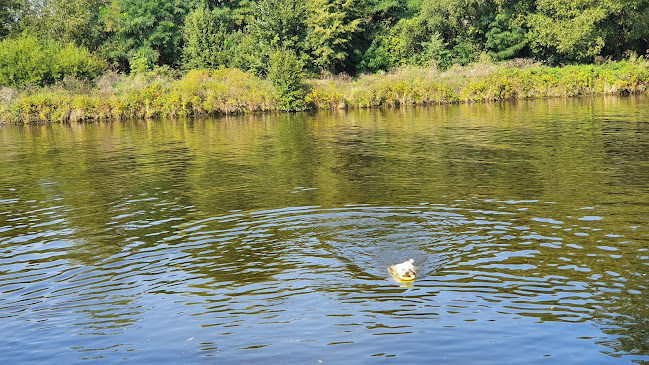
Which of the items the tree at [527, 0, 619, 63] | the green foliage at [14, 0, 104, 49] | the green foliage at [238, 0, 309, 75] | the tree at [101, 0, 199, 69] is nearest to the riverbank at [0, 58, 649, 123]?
the tree at [527, 0, 619, 63]

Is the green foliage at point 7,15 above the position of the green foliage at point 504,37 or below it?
above

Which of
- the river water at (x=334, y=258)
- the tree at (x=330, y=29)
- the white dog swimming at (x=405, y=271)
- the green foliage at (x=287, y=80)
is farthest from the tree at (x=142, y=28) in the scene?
the white dog swimming at (x=405, y=271)

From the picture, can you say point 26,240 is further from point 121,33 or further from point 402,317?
point 121,33

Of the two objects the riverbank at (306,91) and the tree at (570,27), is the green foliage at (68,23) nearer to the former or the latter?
the riverbank at (306,91)

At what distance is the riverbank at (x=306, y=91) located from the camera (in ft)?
165

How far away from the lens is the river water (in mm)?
7793

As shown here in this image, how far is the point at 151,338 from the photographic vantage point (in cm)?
812

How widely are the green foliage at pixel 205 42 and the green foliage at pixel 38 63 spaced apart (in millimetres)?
10333

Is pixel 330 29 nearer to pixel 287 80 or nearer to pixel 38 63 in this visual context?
pixel 287 80

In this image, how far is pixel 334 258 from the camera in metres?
11.1

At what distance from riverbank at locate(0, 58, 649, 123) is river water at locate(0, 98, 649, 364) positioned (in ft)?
91.2

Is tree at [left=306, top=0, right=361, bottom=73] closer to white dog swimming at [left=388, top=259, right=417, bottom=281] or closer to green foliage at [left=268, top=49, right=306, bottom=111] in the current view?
green foliage at [left=268, top=49, right=306, bottom=111]

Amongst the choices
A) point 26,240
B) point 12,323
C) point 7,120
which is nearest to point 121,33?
point 7,120

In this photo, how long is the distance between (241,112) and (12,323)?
148ft
